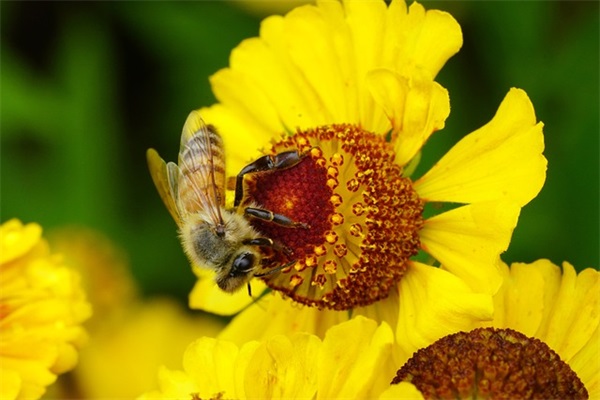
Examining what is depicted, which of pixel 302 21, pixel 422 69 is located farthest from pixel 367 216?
pixel 302 21

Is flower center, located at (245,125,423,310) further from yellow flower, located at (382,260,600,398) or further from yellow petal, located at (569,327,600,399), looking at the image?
yellow petal, located at (569,327,600,399)

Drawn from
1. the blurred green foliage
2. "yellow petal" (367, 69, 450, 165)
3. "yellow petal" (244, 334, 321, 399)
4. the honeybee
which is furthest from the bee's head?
the blurred green foliage

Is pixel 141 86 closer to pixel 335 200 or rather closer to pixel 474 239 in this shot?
pixel 335 200

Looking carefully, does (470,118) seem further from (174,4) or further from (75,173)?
(75,173)

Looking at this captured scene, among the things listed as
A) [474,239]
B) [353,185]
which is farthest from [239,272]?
[474,239]

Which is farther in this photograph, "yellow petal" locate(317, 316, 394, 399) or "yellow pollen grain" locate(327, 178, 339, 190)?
"yellow pollen grain" locate(327, 178, 339, 190)

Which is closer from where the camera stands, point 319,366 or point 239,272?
point 319,366
